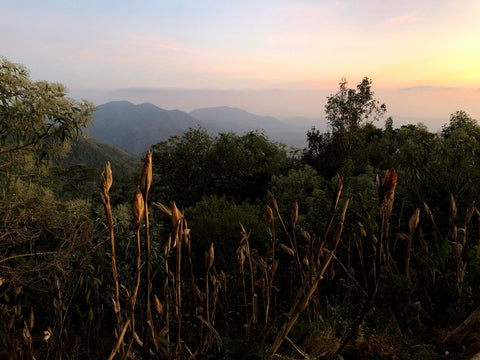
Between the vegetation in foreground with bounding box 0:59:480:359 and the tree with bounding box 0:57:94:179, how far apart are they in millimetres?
18

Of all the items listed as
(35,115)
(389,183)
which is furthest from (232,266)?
(389,183)

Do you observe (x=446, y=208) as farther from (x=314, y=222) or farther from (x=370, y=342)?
(x=370, y=342)

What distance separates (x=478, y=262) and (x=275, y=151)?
53.4ft

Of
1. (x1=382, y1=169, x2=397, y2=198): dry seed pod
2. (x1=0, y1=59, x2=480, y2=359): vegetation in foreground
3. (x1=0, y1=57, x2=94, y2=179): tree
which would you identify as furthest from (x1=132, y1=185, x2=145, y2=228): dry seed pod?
(x1=0, y1=57, x2=94, y2=179): tree

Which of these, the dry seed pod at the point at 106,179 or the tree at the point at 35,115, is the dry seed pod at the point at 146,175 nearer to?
the dry seed pod at the point at 106,179

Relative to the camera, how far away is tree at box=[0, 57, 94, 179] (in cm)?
396

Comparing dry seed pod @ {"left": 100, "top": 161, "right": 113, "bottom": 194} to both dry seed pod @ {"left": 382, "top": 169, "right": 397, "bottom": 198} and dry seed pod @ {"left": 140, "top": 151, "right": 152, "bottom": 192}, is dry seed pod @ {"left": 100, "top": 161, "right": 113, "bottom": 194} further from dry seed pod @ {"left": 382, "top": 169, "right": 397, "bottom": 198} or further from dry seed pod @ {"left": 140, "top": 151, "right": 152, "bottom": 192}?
dry seed pod @ {"left": 382, "top": 169, "right": 397, "bottom": 198}

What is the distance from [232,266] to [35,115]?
12.2 feet

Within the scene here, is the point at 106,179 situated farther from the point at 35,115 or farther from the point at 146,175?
the point at 35,115

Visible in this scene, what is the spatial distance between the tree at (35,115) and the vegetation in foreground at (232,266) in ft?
0.06

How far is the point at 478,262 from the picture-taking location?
8.16 feet

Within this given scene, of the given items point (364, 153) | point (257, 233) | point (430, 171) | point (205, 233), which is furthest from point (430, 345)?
point (364, 153)

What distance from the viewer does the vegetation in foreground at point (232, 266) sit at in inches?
39.9

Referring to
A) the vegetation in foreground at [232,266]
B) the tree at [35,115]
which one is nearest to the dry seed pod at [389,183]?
the vegetation in foreground at [232,266]
